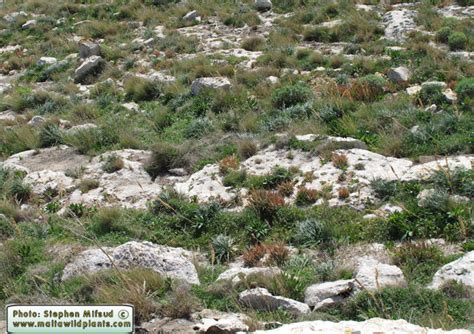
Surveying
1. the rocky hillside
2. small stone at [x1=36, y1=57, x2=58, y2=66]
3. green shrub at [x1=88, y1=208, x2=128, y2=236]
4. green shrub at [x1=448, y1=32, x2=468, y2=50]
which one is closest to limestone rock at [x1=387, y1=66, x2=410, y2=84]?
the rocky hillside

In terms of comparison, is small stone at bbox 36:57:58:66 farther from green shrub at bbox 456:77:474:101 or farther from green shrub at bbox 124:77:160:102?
green shrub at bbox 456:77:474:101

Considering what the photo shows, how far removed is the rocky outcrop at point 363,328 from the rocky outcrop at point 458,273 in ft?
5.11

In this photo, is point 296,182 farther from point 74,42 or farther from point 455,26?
point 74,42

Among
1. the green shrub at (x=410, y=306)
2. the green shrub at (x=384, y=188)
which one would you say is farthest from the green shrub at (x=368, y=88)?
the green shrub at (x=410, y=306)

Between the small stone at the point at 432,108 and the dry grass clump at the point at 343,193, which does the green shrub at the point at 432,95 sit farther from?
the dry grass clump at the point at 343,193

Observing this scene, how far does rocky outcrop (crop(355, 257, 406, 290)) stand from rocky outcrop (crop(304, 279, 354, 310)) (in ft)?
0.43

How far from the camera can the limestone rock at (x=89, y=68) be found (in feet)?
57.4

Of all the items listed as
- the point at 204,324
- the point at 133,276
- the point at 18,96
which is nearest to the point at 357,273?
the point at 204,324

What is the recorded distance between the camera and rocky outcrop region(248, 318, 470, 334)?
518cm

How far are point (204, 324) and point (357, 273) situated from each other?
205cm

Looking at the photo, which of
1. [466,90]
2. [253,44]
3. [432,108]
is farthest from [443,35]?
[253,44]

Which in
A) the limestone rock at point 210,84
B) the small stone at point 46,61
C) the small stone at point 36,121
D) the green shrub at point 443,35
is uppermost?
the green shrub at point 443,35

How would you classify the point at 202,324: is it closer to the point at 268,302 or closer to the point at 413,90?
the point at 268,302

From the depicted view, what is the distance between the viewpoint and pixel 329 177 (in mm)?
10023
